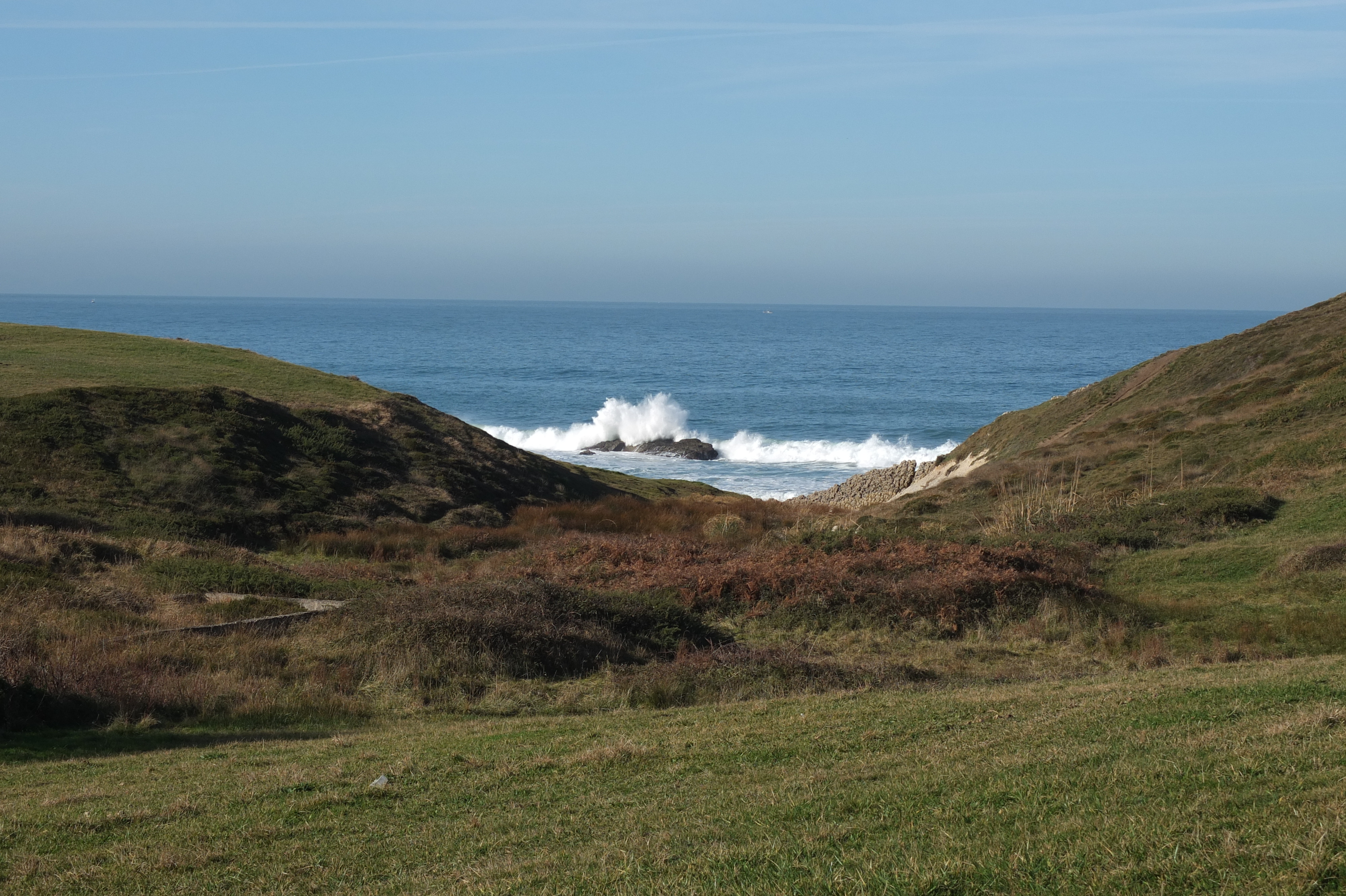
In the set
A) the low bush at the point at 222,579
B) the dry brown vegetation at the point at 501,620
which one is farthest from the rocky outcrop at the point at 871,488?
the low bush at the point at 222,579

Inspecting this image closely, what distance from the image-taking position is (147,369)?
131ft

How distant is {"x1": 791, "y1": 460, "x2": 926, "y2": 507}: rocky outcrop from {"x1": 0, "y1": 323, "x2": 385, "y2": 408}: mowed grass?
20956mm

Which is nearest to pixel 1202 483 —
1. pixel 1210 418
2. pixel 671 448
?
pixel 1210 418

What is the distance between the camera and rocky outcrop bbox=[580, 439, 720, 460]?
250 feet

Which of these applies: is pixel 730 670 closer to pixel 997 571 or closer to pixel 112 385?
pixel 997 571

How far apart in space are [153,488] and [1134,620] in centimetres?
2530

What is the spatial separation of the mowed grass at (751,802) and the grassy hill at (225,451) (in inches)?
702

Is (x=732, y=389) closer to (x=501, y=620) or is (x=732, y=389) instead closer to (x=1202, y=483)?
(x=1202, y=483)

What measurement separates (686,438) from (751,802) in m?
74.4

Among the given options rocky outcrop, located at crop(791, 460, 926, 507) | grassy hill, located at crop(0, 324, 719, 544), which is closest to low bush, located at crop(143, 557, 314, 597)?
grassy hill, located at crop(0, 324, 719, 544)

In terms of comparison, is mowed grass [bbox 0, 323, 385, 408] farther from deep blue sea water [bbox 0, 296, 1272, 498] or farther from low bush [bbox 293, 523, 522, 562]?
deep blue sea water [bbox 0, 296, 1272, 498]

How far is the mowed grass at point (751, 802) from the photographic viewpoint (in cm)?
541

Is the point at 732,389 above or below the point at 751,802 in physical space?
below

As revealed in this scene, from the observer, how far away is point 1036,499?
1140 inches
